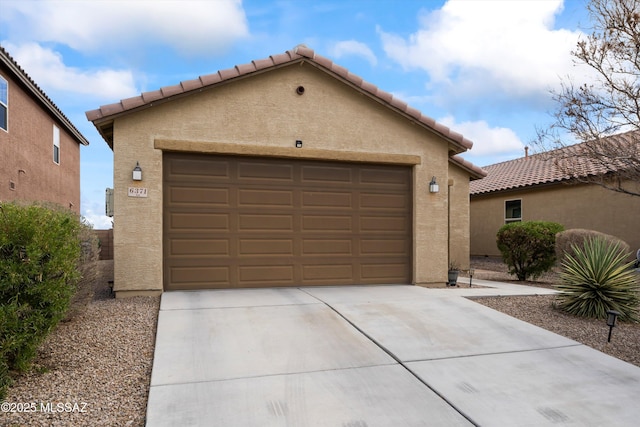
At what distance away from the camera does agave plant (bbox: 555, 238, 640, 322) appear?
718cm

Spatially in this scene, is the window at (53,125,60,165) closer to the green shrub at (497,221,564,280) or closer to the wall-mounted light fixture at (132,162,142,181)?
the wall-mounted light fixture at (132,162,142,181)

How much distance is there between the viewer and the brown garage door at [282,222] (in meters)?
8.42

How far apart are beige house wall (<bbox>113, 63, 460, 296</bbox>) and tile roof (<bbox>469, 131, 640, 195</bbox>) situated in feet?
8.97

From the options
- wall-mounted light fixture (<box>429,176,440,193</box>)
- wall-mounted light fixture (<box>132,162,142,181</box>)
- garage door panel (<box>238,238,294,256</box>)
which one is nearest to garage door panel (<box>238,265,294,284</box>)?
garage door panel (<box>238,238,294,256</box>)

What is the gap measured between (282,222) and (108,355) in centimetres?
444

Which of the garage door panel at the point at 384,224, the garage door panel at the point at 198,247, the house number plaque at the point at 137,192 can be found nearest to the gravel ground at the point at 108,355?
the garage door panel at the point at 198,247

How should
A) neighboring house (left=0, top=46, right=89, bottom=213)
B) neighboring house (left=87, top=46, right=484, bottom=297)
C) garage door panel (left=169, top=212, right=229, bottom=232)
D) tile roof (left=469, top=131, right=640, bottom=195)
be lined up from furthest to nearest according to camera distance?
neighboring house (left=0, top=46, right=89, bottom=213) < tile roof (left=469, top=131, right=640, bottom=195) < garage door panel (left=169, top=212, right=229, bottom=232) < neighboring house (left=87, top=46, right=484, bottom=297)

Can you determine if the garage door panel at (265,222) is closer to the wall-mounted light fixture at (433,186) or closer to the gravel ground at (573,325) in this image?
the wall-mounted light fixture at (433,186)

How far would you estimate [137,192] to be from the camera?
801 centimetres

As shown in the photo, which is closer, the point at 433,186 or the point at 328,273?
the point at 328,273

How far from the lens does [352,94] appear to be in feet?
30.4

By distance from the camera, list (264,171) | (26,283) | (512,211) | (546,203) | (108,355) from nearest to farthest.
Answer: (26,283), (108,355), (264,171), (546,203), (512,211)

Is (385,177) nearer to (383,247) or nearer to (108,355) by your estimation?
(383,247)

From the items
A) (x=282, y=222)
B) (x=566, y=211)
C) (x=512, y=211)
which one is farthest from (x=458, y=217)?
(x=282, y=222)
